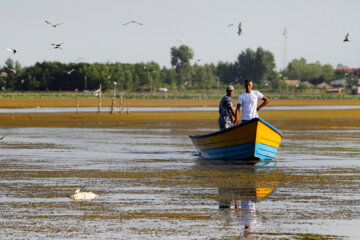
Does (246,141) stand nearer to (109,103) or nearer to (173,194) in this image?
(173,194)

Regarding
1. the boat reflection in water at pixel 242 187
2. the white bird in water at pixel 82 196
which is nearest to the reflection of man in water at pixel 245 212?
the boat reflection in water at pixel 242 187

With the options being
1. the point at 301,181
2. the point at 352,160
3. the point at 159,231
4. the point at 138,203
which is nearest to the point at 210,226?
the point at 159,231

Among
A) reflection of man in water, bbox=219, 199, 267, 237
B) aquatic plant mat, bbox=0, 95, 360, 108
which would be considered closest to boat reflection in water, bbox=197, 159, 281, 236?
→ reflection of man in water, bbox=219, 199, 267, 237

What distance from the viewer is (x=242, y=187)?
17312mm

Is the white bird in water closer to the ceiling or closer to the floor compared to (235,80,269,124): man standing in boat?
closer to the floor

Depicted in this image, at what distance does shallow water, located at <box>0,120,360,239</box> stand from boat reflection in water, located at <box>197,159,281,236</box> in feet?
0.07

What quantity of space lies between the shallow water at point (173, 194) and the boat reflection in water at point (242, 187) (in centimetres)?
2

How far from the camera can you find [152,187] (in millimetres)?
17234

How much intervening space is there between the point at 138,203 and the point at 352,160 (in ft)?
37.7

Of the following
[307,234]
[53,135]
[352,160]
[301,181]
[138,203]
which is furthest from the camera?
[53,135]

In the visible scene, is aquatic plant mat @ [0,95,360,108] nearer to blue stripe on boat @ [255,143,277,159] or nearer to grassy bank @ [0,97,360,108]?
grassy bank @ [0,97,360,108]

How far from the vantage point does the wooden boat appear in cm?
2254

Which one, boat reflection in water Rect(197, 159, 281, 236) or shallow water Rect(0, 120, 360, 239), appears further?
boat reflection in water Rect(197, 159, 281, 236)

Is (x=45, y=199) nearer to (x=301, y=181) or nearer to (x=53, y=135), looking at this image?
(x=301, y=181)
